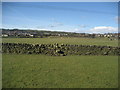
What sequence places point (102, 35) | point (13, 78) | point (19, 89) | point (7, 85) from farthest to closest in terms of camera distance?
1. point (102, 35)
2. point (13, 78)
3. point (7, 85)
4. point (19, 89)

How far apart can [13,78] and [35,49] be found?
15.9 meters

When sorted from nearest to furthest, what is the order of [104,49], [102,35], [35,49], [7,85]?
[7,85] < [35,49] < [104,49] < [102,35]

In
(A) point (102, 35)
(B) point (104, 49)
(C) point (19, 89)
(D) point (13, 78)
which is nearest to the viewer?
(C) point (19, 89)

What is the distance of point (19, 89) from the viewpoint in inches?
328

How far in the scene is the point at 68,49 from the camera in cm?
2752

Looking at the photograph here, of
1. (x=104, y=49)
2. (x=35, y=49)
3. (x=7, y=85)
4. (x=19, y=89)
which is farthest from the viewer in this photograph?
(x=104, y=49)

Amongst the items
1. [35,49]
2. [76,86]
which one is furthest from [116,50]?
[76,86]

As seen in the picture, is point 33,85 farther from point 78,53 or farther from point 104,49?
point 104,49

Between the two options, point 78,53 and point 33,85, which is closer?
point 33,85

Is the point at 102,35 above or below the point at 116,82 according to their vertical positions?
above

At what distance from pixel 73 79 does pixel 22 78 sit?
3.16m

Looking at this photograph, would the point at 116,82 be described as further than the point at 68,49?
No

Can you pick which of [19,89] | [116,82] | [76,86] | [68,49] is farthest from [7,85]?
[68,49]

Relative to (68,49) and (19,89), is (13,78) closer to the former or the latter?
(19,89)
